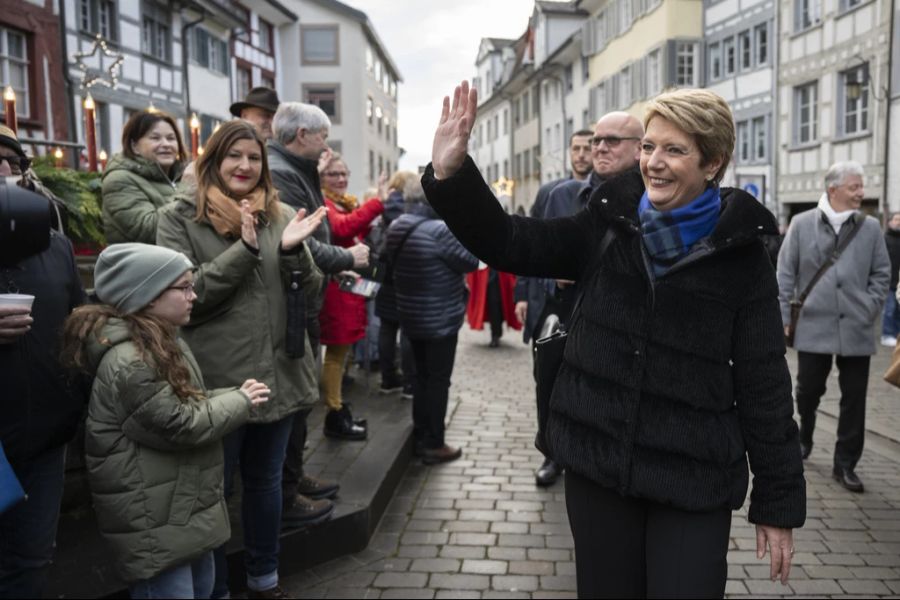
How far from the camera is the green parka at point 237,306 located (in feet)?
10.9

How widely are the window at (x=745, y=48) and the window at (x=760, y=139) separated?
1.73 metres

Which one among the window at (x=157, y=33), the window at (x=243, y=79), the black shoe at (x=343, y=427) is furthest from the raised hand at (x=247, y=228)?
the window at (x=243, y=79)

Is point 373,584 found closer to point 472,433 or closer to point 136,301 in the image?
point 136,301

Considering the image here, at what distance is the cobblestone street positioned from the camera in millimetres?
4078

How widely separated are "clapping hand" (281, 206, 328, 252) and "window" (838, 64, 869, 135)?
16.4 metres

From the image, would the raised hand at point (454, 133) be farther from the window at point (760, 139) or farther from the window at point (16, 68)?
the window at point (760, 139)

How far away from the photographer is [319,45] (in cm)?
4253

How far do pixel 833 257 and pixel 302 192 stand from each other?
3643 mm

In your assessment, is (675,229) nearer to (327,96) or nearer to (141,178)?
(141,178)

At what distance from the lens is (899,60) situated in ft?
51.9

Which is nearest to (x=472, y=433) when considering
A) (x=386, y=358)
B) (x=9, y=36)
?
(x=386, y=358)

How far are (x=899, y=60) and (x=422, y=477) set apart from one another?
1435 centimetres

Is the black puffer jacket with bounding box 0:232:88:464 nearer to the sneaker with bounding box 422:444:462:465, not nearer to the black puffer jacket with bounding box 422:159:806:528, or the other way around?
the black puffer jacket with bounding box 422:159:806:528

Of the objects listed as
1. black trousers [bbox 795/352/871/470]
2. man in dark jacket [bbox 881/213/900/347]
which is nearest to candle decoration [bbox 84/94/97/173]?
black trousers [bbox 795/352/871/470]
